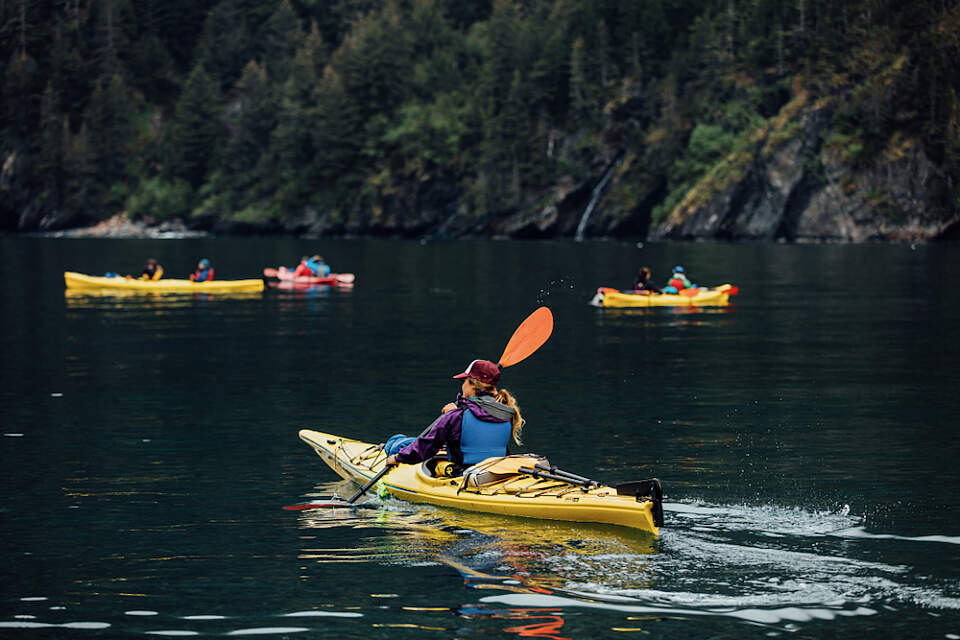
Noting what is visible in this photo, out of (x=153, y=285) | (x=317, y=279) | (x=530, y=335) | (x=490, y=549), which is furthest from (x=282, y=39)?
(x=490, y=549)

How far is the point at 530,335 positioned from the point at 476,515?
238 centimetres

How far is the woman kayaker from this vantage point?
514 inches

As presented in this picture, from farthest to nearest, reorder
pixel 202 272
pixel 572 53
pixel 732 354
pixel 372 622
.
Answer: pixel 572 53 < pixel 202 272 < pixel 732 354 < pixel 372 622

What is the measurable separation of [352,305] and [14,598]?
3142cm

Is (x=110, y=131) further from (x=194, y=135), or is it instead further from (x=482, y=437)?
(x=482, y=437)

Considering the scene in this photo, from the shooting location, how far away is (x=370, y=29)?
137 metres

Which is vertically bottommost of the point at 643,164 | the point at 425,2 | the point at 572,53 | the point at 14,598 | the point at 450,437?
the point at 14,598

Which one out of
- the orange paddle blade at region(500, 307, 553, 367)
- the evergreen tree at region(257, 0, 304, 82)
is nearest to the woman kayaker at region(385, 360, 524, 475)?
the orange paddle blade at region(500, 307, 553, 367)

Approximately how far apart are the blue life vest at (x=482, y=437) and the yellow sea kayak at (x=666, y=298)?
2677 centimetres

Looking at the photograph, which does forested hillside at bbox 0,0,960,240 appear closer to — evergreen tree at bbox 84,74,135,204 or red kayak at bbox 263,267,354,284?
evergreen tree at bbox 84,74,135,204

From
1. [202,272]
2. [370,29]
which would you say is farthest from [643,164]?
[202,272]

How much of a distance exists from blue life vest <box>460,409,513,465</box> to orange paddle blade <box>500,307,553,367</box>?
1.16 m

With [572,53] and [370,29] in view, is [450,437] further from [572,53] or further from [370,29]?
[370,29]

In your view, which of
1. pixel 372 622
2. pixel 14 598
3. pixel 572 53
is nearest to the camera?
pixel 372 622
